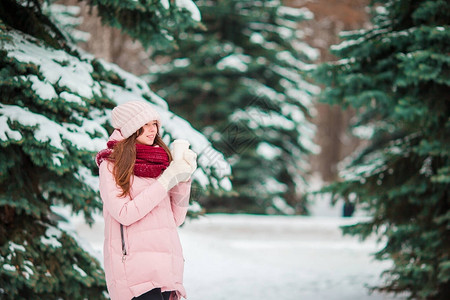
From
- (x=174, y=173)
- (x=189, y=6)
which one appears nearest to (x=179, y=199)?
(x=174, y=173)

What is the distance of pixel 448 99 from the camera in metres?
6.16

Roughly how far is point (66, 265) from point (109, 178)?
2.09 meters

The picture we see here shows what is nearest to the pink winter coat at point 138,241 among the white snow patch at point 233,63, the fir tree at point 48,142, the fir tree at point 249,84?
the fir tree at point 48,142

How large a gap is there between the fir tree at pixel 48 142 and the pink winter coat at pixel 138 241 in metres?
1.25

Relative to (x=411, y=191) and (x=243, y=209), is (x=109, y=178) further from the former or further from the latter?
(x=243, y=209)

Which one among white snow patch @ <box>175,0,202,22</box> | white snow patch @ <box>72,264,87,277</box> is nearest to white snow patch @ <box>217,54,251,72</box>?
white snow patch @ <box>175,0,202,22</box>

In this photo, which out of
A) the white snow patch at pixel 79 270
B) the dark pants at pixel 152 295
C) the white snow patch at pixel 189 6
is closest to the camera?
the dark pants at pixel 152 295

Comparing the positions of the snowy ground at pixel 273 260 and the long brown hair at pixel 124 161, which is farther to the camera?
the snowy ground at pixel 273 260

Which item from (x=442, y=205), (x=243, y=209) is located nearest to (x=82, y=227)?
(x=243, y=209)

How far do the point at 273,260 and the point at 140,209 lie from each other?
781 cm

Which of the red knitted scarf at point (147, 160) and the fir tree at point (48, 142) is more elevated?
the red knitted scarf at point (147, 160)

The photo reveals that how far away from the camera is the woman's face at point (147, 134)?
10.9 feet

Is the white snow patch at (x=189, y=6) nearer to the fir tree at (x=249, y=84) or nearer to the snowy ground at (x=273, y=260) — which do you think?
the snowy ground at (x=273, y=260)

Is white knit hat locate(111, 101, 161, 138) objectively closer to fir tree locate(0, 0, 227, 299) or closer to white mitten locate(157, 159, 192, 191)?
white mitten locate(157, 159, 192, 191)
